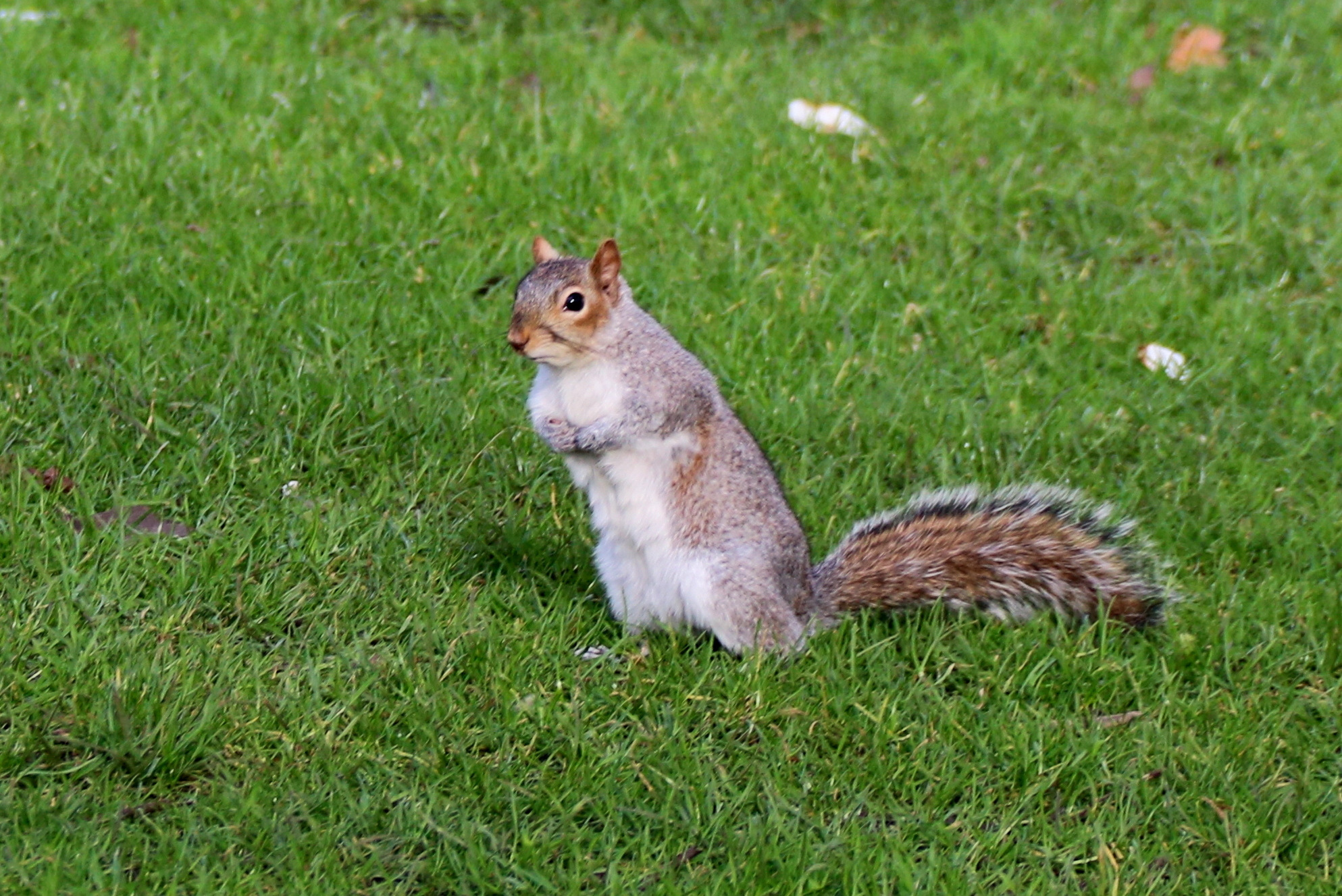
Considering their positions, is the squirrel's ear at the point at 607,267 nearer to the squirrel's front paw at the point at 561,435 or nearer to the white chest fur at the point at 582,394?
the white chest fur at the point at 582,394

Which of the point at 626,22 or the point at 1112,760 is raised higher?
the point at 626,22

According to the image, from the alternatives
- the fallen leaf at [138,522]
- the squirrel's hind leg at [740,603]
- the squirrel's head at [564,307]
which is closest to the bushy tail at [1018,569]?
the squirrel's hind leg at [740,603]

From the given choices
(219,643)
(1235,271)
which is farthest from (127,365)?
(1235,271)

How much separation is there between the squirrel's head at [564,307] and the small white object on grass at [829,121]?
1949 mm

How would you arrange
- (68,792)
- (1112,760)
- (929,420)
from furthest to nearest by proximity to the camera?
(929,420)
(1112,760)
(68,792)

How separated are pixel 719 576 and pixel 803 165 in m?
1.96

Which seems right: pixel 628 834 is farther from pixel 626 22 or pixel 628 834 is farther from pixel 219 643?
pixel 626 22

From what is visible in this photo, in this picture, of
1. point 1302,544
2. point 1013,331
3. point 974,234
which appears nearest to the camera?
point 1302,544

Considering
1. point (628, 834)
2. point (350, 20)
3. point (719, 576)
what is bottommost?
point (628, 834)

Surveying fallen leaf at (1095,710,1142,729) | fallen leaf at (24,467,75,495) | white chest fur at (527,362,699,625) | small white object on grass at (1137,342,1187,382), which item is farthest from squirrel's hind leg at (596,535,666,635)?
small white object on grass at (1137,342,1187,382)

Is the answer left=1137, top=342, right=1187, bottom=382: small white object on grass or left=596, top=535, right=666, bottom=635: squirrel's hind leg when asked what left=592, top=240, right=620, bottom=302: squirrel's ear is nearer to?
left=596, top=535, right=666, bottom=635: squirrel's hind leg

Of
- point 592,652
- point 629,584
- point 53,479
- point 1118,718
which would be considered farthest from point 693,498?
point 53,479

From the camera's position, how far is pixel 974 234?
412cm

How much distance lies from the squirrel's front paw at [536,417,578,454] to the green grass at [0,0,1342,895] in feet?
0.98
